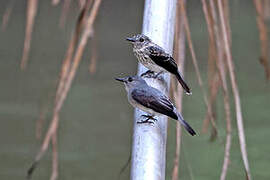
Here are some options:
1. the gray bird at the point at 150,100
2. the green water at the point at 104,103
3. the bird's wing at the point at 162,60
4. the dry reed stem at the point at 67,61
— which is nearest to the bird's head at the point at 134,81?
the gray bird at the point at 150,100

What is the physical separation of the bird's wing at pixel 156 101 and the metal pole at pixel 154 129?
29mm

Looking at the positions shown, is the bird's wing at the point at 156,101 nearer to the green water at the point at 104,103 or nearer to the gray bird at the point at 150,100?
the gray bird at the point at 150,100

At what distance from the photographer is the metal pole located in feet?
4.79

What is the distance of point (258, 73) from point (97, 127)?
205 cm

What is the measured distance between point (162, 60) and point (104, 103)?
4356 millimetres

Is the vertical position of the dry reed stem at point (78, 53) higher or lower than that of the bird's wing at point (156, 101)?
higher

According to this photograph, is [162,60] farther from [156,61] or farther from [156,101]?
[156,101]

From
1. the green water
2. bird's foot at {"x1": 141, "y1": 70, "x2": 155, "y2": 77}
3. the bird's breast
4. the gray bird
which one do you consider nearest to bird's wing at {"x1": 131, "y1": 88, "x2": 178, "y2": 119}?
the gray bird

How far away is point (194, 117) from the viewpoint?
611cm

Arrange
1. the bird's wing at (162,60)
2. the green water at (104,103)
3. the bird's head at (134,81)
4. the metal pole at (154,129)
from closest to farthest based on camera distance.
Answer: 1. the metal pole at (154,129)
2. the bird's head at (134,81)
3. the bird's wing at (162,60)
4. the green water at (104,103)

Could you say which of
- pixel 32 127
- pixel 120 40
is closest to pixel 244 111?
pixel 32 127

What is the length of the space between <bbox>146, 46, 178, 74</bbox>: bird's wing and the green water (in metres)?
1.30

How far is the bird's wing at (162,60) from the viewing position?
91.5 inches

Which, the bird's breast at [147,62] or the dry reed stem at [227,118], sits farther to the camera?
the bird's breast at [147,62]
